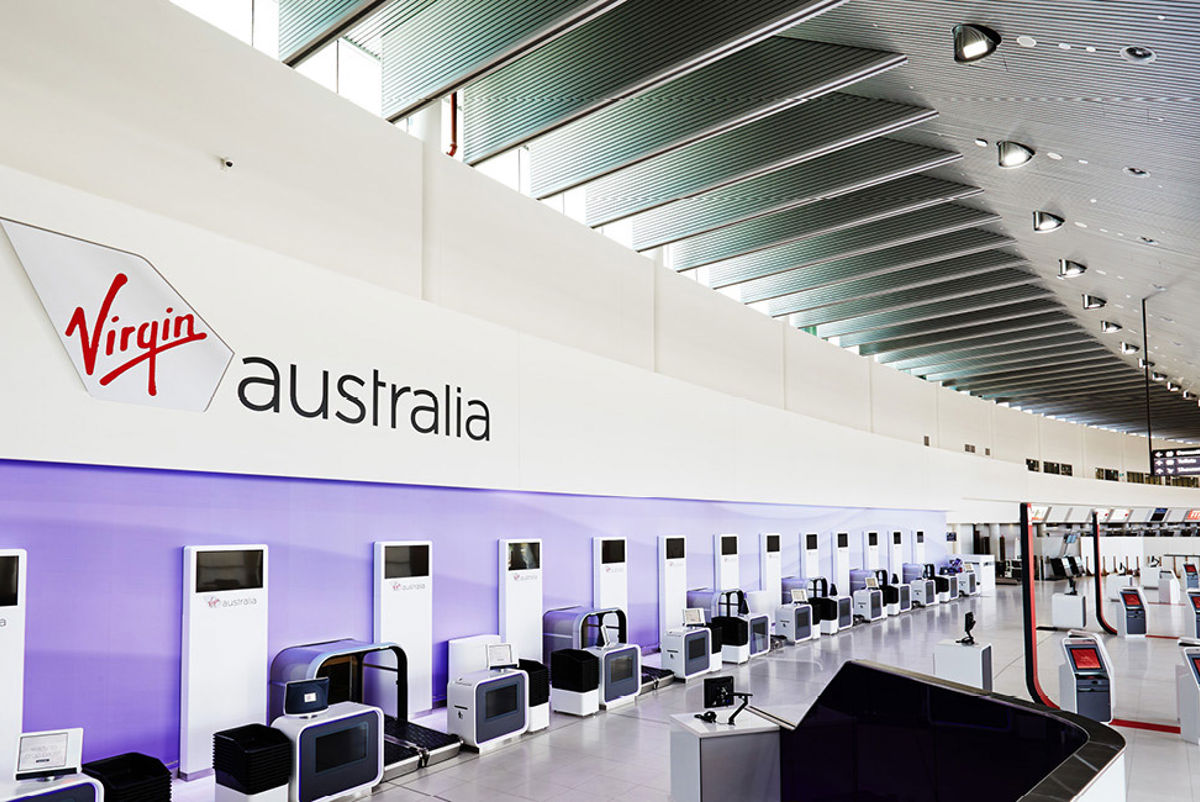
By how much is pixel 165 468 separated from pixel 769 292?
1119 cm

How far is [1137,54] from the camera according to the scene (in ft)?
17.4

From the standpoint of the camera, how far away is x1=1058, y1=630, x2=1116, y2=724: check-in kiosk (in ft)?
29.8

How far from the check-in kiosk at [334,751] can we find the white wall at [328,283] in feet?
6.74

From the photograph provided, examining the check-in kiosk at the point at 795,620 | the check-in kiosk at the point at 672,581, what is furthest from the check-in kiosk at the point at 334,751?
Answer: the check-in kiosk at the point at 795,620

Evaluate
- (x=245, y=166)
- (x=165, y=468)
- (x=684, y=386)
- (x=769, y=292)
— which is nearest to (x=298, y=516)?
(x=165, y=468)

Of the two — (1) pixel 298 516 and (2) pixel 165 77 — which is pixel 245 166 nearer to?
(2) pixel 165 77

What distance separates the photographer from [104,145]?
6.12 meters

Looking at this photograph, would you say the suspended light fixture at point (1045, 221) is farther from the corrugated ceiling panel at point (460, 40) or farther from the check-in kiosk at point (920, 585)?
the check-in kiosk at point (920, 585)

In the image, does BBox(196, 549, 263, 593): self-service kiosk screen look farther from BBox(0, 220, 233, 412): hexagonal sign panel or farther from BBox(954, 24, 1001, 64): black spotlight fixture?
BBox(954, 24, 1001, 64): black spotlight fixture

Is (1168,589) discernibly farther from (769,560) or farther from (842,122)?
(842,122)

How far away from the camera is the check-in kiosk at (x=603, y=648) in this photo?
9664 mm

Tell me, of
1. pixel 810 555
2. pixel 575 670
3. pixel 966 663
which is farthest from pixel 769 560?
pixel 575 670

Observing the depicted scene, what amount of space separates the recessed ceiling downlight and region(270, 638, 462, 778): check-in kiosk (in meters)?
7.18

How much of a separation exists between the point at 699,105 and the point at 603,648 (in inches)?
238
